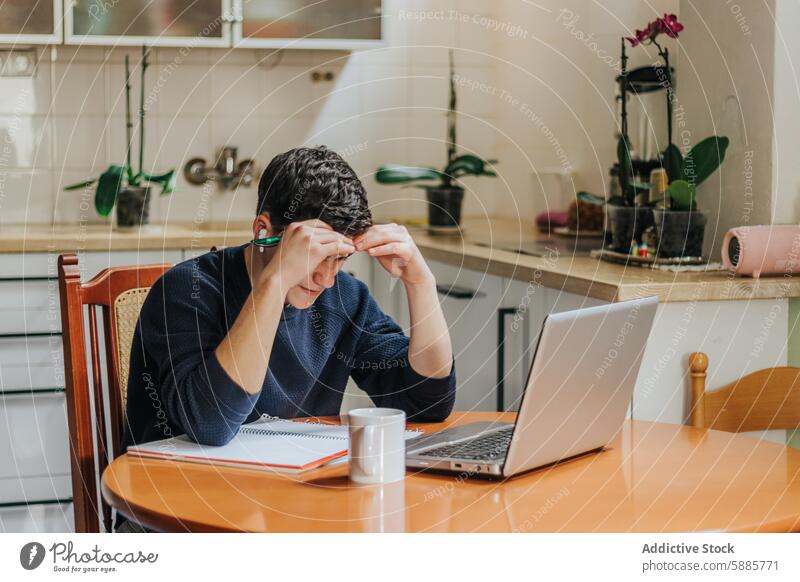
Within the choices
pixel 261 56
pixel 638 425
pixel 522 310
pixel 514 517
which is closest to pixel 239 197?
pixel 261 56

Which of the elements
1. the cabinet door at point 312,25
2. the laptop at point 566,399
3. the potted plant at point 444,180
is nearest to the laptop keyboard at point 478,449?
the laptop at point 566,399

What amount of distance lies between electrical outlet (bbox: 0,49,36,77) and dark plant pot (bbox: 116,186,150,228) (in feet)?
1.30

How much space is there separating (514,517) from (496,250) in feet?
4.37

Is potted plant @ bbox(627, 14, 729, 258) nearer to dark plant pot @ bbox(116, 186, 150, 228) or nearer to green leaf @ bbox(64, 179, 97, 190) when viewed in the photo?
dark plant pot @ bbox(116, 186, 150, 228)

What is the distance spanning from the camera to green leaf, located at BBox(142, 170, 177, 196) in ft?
7.90

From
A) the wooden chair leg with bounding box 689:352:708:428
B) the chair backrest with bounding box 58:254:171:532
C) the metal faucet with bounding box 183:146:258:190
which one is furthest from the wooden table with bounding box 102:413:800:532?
the metal faucet with bounding box 183:146:258:190

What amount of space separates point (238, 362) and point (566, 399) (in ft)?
1.13

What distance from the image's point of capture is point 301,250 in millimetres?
1105

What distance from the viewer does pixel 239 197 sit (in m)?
2.70

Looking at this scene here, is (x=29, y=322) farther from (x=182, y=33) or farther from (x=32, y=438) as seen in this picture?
(x=182, y=33)

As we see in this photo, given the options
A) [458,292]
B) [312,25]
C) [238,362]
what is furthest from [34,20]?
[238,362]

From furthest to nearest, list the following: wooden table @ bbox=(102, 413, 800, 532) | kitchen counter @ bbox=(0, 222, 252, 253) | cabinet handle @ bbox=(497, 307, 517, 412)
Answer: kitchen counter @ bbox=(0, 222, 252, 253) < cabinet handle @ bbox=(497, 307, 517, 412) < wooden table @ bbox=(102, 413, 800, 532)

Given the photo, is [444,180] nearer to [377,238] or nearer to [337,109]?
[337,109]

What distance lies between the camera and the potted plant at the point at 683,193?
1806 mm
